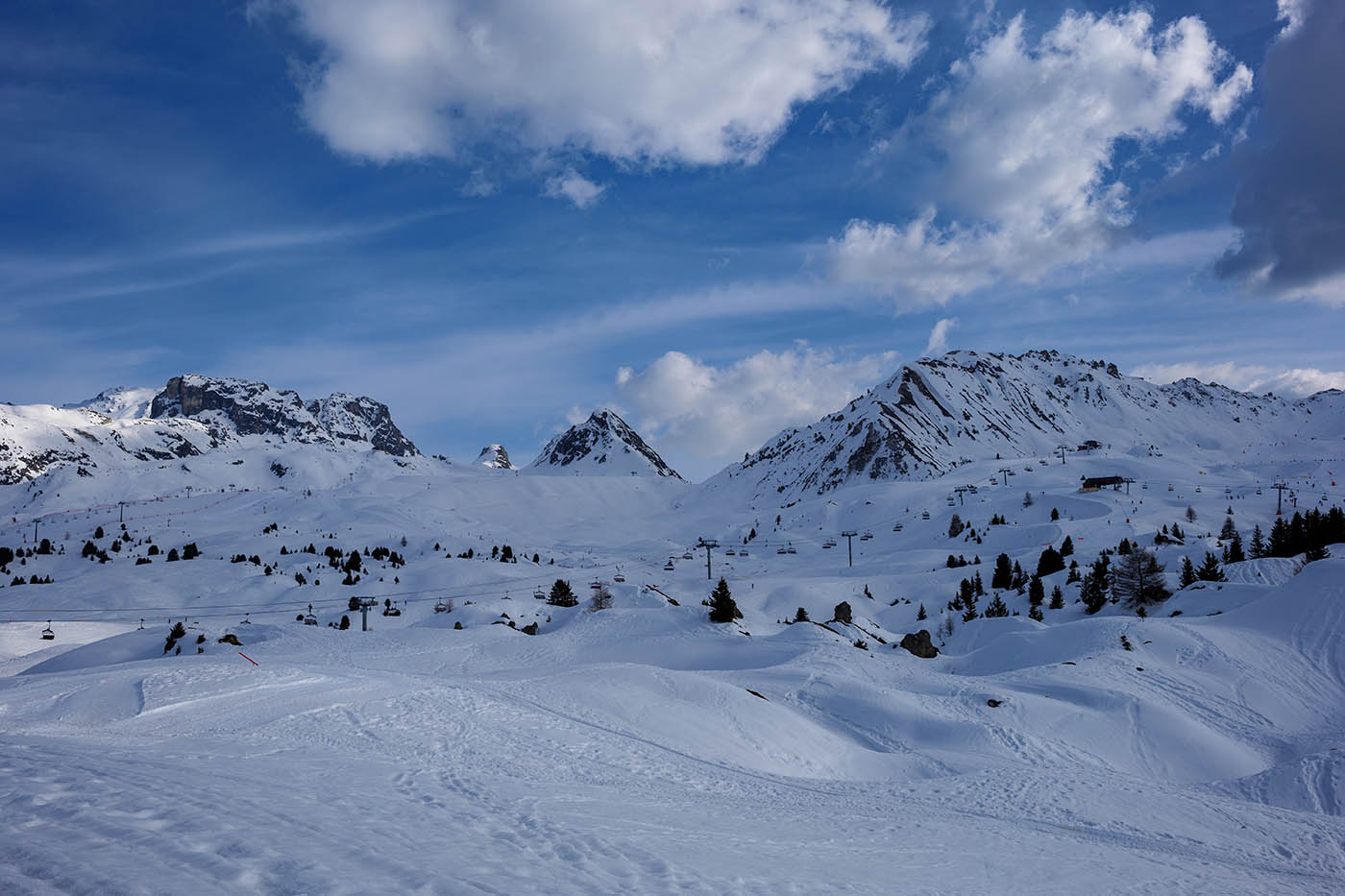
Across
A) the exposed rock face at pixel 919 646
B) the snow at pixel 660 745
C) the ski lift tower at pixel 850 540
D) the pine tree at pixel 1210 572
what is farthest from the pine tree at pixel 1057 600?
the ski lift tower at pixel 850 540

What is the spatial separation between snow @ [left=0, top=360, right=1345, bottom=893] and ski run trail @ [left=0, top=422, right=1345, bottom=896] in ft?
0.30

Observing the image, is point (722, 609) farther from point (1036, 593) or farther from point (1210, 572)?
point (1210, 572)

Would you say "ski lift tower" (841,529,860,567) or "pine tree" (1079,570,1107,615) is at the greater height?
"ski lift tower" (841,529,860,567)

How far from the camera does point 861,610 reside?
56562mm

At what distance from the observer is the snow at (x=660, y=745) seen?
24.9 feet

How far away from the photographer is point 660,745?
17516mm

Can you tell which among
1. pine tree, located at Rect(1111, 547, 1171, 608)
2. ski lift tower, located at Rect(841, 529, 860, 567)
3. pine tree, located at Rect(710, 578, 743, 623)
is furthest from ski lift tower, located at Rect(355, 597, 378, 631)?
ski lift tower, located at Rect(841, 529, 860, 567)

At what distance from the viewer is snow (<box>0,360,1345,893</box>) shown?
24.9 feet

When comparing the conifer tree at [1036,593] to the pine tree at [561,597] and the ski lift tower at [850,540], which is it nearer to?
the ski lift tower at [850,540]

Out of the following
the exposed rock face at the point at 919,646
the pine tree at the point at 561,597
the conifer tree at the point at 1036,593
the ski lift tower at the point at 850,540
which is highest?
Answer: the ski lift tower at the point at 850,540

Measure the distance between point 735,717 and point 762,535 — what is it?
318ft

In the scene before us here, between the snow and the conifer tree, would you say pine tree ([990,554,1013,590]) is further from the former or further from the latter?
the conifer tree

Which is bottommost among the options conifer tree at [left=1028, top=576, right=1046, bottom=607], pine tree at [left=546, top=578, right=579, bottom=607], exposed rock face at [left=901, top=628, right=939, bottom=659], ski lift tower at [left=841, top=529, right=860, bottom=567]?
exposed rock face at [left=901, top=628, right=939, bottom=659]

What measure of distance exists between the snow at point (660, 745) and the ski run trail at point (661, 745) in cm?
9
